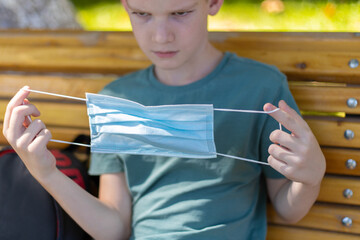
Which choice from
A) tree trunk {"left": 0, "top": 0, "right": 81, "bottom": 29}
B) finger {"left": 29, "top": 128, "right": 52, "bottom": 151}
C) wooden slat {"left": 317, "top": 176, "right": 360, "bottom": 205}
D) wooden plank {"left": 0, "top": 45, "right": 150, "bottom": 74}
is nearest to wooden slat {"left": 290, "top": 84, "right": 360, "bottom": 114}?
wooden slat {"left": 317, "top": 176, "right": 360, "bottom": 205}

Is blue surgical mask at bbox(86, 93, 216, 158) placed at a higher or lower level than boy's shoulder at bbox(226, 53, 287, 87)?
lower

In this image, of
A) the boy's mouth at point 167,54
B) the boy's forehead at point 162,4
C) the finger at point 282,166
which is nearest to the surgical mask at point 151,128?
the finger at point 282,166

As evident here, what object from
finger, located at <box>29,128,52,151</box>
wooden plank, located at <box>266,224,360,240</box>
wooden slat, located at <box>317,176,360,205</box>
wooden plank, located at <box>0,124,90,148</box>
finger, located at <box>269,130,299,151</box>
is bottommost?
wooden plank, located at <box>266,224,360,240</box>

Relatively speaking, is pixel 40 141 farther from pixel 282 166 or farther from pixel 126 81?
pixel 282 166

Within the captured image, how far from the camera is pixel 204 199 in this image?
196 centimetres

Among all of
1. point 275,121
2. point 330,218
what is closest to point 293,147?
point 275,121

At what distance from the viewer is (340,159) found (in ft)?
6.92

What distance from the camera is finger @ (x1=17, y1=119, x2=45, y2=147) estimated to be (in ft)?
5.70

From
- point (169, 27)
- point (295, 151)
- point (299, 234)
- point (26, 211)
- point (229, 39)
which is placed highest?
point (169, 27)

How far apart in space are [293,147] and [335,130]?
1.99 ft

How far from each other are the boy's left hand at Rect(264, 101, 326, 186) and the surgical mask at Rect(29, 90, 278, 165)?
169 mm

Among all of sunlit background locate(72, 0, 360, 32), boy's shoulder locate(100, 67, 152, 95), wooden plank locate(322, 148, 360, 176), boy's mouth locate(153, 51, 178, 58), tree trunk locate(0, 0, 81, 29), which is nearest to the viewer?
boy's mouth locate(153, 51, 178, 58)

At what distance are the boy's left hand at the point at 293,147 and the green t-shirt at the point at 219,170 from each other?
31 centimetres

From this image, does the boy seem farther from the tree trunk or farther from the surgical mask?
the tree trunk
